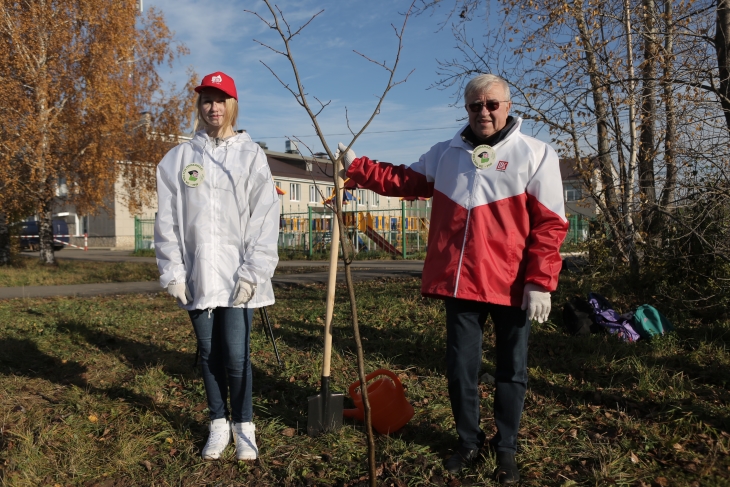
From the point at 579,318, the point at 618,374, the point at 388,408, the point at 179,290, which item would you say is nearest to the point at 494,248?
the point at 388,408

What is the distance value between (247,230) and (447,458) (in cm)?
152

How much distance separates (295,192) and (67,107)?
90.7 feet

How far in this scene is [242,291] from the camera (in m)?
2.74

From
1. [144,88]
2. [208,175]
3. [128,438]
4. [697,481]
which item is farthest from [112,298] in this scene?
[144,88]

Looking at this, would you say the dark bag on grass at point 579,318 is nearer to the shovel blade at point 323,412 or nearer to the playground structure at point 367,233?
the shovel blade at point 323,412

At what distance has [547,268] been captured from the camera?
251cm

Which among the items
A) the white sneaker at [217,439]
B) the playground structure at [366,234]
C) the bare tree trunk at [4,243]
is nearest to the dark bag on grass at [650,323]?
the white sneaker at [217,439]

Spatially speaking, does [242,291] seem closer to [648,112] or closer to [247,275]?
[247,275]

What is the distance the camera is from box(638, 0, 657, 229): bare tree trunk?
21.5 feet

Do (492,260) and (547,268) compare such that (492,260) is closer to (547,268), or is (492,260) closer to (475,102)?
(547,268)

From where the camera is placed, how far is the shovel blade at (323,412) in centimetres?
323

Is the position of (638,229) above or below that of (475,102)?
below

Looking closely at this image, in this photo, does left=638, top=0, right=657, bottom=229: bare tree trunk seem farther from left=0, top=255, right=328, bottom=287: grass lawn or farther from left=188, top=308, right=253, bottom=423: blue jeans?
left=0, top=255, right=328, bottom=287: grass lawn

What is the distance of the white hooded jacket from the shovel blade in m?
0.72
